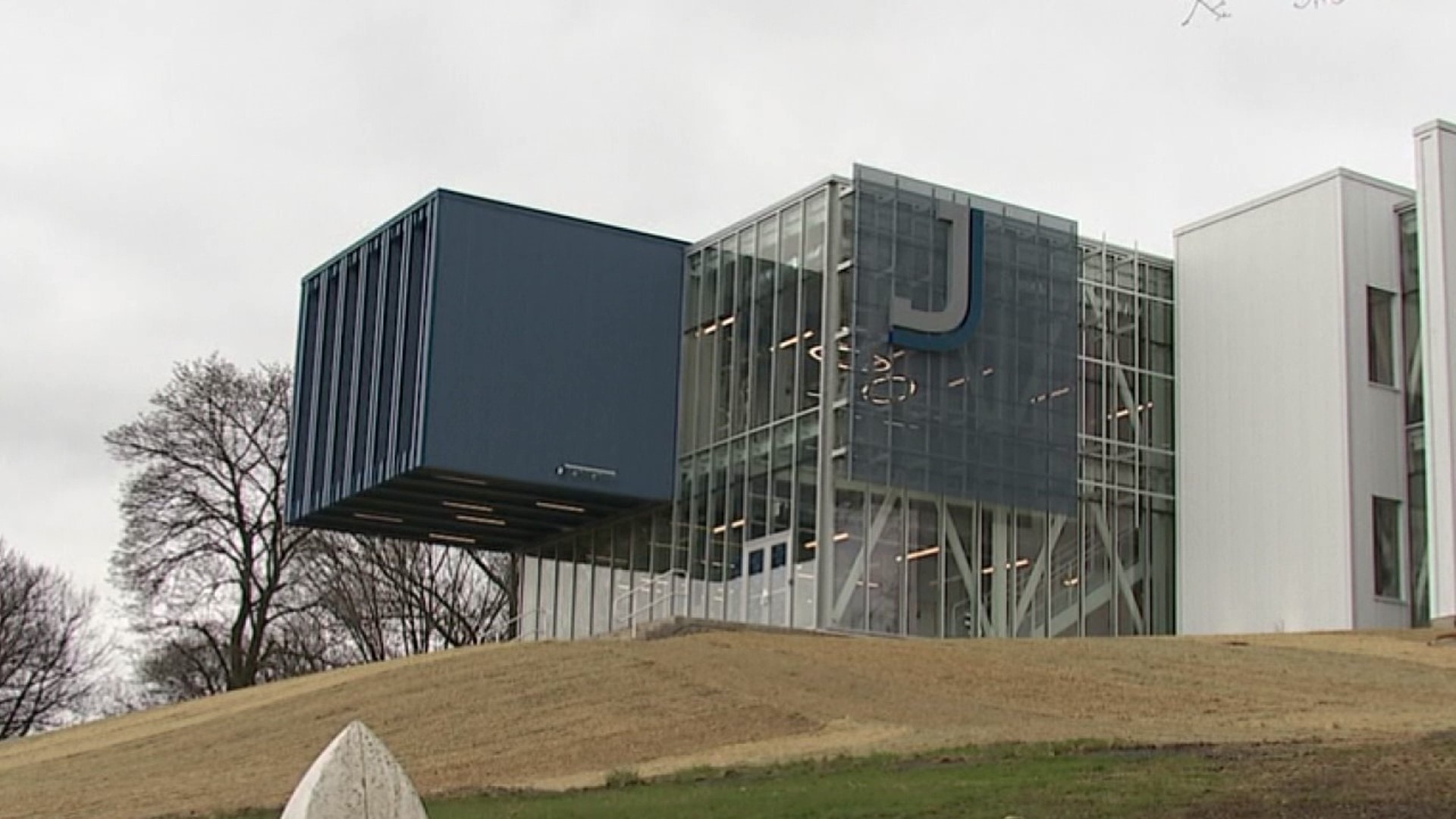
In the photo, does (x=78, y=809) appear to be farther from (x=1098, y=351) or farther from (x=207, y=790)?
(x=1098, y=351)

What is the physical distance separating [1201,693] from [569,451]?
17.8 meters

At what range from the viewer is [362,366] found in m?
43.9

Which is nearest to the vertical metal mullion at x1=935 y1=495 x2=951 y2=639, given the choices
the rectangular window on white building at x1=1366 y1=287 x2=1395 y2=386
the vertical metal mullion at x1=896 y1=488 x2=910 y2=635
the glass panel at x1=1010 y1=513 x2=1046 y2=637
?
the vertical metal mullion at x1=896 y1=488 x2=910 y2=635

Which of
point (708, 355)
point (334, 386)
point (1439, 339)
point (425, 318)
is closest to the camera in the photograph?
point (1439, 339)

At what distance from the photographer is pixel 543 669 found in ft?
96.8

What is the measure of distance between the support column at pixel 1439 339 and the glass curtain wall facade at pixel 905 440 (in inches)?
263

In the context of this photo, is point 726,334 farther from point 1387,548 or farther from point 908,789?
point 908,789

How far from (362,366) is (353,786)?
30806mm

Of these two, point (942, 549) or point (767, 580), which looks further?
point (942, 549)

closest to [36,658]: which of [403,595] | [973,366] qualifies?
[403,595]

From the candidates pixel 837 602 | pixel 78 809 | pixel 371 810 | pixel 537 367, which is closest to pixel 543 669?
pixel 78 809

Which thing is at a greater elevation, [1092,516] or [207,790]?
[1092,516]

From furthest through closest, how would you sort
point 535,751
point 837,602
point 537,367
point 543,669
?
1. point 537,367
2. point 837,602
3. point 543,669
4. point 535,751

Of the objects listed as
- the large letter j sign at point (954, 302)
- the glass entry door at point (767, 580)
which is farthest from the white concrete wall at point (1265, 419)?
the glass entry door at point (767, 580)
